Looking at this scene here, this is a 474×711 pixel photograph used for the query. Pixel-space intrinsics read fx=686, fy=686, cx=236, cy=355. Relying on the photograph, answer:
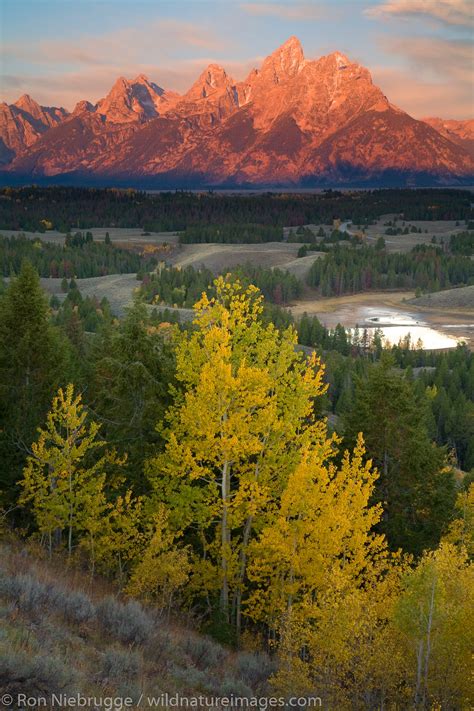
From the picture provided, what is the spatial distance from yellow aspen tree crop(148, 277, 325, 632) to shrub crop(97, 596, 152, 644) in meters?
5.52

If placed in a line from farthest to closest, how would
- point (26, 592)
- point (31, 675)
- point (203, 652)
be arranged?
point (203, 652) < point (26, 592) < point (31, 675)

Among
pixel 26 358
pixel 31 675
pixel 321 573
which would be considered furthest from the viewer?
pixel 26 358

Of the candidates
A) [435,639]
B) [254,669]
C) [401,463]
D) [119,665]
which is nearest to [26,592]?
[119,665]

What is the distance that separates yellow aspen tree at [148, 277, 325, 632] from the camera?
22156 millimetres

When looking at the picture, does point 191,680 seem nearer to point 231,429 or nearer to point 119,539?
point 231,429

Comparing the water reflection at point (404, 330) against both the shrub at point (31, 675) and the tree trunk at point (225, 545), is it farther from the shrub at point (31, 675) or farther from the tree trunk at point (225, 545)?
the shrub at point (31, 675)

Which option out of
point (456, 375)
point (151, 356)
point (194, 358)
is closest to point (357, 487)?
point (194, 358)

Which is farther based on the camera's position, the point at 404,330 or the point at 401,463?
the point at 404,330

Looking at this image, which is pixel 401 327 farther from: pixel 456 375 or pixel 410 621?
pixel 410 621

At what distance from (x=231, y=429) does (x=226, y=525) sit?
3480 mm

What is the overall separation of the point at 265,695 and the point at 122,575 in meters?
8.57

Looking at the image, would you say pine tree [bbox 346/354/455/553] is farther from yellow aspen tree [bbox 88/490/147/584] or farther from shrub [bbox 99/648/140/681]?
shrub [bbox 99/648/140/681]

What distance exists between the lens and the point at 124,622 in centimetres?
1678

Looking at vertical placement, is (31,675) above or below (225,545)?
above
